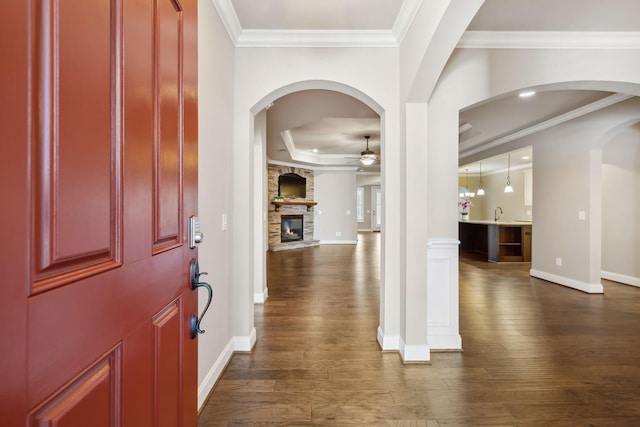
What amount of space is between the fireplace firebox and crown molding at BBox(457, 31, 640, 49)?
6.83 m

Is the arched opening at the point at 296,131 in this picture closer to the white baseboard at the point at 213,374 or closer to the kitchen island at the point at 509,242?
the white baseboard at the point at 213,374

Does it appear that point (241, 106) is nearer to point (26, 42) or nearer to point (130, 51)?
point (130, 51)

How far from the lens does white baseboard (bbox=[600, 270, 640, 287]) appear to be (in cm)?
462

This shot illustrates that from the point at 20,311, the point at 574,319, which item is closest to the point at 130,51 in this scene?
the point at 20,311

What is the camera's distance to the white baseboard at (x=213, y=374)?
1.82 meters

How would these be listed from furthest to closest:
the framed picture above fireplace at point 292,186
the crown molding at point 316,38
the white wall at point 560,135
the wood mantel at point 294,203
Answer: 1. the framed picture above fireplace at point 292,186
2. the wood mantel at point 294,203
3. the white wall at point 560,135
4. the crown molding at point 316,38

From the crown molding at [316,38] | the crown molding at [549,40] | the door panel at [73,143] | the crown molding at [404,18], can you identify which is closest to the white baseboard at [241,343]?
the door panel at [73,143]

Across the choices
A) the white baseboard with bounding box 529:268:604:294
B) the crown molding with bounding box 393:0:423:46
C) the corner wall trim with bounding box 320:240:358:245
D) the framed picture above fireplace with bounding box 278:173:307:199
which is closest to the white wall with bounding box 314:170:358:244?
the corner wall trim with bounding box 320:240:358:245

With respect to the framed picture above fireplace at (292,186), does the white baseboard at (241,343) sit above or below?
below

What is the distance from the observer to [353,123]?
5.41 metres

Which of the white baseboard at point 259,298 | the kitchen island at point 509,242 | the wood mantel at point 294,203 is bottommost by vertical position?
the white baseboard at point 259,298

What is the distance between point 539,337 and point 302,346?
2257 mm

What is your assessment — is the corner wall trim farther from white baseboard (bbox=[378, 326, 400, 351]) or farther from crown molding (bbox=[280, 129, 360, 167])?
white baseboard (bbox=[378, 326, 400, 351])

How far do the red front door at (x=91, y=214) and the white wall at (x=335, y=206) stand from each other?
356 inches
